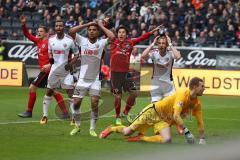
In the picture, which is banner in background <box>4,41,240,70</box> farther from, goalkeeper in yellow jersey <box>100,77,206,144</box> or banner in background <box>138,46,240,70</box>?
goalkeeper in yellow jersey <box>100,77,206,144</box>

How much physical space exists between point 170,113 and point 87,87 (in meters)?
2.04

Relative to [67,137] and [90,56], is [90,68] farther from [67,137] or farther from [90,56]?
[67,137]

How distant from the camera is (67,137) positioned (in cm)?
1029

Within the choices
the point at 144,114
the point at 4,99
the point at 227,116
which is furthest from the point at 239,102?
the point at 144,114

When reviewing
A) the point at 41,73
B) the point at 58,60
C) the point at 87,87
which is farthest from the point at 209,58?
the point at 87,87

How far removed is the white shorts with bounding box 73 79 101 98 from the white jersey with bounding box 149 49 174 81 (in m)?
2.00

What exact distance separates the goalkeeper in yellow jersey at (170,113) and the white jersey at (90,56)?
5.03ft

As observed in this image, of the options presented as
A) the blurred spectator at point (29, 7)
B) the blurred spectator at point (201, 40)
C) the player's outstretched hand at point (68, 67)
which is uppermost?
the blurred spectator at point (29, 7)

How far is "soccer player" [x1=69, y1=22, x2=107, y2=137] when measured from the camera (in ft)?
35.0

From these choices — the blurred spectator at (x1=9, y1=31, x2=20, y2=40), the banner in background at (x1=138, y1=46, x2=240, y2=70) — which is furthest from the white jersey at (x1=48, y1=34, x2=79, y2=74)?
the blurred spectator at (x1=9, y1=31, x2=20, y2=40)

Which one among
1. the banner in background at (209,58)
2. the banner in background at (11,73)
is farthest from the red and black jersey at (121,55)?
the banner in background at (209,58)

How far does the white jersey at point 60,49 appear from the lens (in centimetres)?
1295

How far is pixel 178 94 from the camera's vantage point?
29.8 ft

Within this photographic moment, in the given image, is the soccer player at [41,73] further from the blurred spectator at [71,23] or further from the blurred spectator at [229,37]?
the blurred spectator at [229,37]
